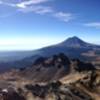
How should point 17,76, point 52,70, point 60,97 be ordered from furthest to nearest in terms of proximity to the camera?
point 17,76 → point 52,70 → point 60,97

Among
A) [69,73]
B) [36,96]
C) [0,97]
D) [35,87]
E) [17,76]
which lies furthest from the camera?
[17,76]

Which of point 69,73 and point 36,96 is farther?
point 69,73

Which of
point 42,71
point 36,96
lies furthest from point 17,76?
point 36,96

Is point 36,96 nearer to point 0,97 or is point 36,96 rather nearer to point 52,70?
point 0,97

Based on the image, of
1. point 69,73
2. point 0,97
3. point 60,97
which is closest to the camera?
point 60,97

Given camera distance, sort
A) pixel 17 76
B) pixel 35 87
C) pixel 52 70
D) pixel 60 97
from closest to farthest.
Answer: pixel 60 97 → pixel 35 87 → pixel 52 70 → pixel 17 76

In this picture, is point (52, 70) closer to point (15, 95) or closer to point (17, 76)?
point (17, 76)

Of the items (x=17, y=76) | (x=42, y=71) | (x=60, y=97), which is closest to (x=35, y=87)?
(x=60, y=97)

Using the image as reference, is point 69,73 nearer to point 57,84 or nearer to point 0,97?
point 57,84

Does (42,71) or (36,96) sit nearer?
(36,96)
